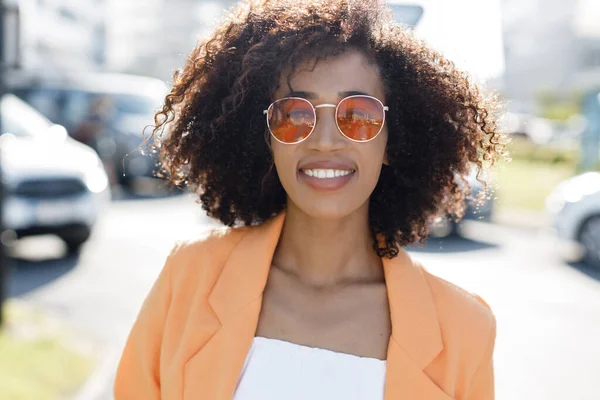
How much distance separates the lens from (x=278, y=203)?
8.65 ft

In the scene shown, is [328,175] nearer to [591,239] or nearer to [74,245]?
[74,245]

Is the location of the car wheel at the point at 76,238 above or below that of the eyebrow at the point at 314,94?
below

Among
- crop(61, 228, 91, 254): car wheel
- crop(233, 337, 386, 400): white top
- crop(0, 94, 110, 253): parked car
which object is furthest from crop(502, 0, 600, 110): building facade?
crop(233, 337, 386, 400): white top

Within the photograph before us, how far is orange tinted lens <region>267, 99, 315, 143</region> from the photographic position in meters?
2.19

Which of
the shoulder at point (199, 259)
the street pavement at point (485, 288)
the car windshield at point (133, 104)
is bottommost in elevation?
the street pavement at point (485, 288)

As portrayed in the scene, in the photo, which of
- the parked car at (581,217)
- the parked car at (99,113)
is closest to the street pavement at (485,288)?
the parked car at (581,217)

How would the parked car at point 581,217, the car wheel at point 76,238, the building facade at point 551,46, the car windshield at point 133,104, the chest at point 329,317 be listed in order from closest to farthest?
the chest at point 329,317 → the car wheel at point 76,238 → the parked car at point 581,217 → the car windshield at point 133,104 → the building facade at point 551,46

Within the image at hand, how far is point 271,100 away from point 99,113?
1256 centimetres

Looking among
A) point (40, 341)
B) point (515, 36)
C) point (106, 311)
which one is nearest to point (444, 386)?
point (40, 341)

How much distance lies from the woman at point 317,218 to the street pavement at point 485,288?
2804mm

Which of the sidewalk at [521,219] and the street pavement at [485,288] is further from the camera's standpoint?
the sidewalk at [521,219]

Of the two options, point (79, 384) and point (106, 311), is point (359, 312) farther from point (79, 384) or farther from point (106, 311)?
point (106, 311)

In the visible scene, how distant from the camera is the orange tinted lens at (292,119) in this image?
86.1 inches

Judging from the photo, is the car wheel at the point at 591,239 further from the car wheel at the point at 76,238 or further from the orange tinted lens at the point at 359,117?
the orange tinted lens at the point at 359,117
